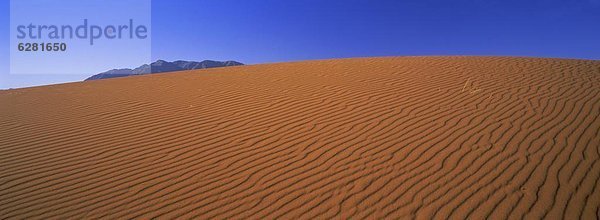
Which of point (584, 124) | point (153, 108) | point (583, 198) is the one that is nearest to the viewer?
point (583, 198)

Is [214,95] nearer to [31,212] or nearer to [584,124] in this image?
[31,212]

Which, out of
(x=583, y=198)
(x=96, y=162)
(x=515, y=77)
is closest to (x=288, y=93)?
(x=96, y=162)

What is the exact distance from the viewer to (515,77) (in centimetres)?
914

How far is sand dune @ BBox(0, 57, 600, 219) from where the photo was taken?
12.8ft

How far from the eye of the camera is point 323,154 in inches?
199

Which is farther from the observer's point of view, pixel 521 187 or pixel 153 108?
pixel 153 108

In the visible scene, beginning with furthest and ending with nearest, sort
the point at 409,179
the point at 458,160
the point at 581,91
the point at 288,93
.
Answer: the point at 288,93, the point at 581,91, the point at 458,160, the point at 409,179

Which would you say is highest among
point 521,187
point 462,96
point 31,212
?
point 462,96

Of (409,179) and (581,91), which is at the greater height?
(581,91)

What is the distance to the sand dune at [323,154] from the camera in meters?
3.90

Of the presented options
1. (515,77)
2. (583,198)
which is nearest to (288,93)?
(515,77)

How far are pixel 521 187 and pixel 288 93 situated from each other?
580 cm

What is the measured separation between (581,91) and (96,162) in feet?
29.5

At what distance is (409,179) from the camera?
4.26 m
